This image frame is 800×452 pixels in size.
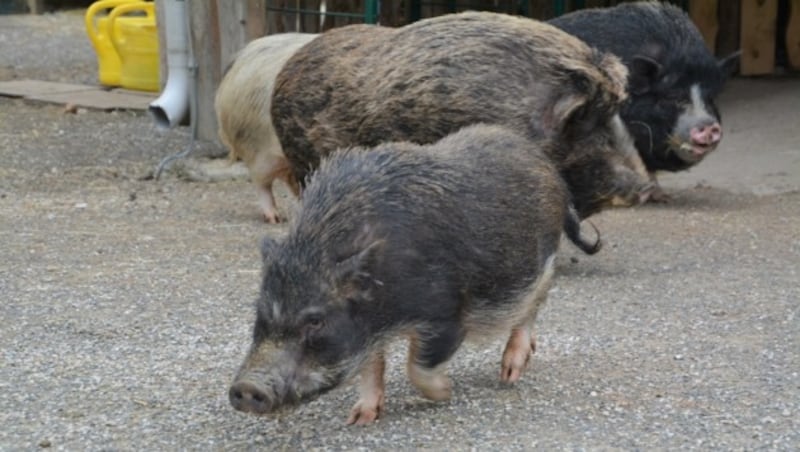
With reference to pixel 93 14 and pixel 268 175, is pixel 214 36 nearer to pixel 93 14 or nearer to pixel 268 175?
pixel 268 175

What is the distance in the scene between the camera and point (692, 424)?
4.45 m

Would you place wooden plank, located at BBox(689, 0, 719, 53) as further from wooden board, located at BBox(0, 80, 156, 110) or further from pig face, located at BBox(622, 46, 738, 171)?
wooden board, located at BBox(0, 80, 156, 110)

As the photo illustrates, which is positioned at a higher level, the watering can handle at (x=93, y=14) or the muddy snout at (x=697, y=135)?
the muddy snout at (x=697, y=135)

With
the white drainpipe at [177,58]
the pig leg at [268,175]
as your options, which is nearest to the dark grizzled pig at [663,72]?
the pig leg at [268,175]

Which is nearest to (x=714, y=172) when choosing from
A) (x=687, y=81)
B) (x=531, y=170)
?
(x=687, y=81)

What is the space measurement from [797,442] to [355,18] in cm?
663

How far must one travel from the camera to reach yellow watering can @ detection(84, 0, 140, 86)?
13270mm

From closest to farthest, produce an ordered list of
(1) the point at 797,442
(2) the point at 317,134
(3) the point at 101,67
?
(1) the point at 797,442 → (2) the point at 317,134 → (3) the point at 101,67

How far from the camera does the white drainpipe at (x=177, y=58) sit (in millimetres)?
9938

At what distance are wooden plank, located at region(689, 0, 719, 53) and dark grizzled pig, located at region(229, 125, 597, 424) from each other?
7.86 m

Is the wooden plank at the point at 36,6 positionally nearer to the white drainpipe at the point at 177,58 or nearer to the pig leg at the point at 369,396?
the white drainpipe at the point at 177,58

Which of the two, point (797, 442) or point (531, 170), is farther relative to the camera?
point (531, 170)

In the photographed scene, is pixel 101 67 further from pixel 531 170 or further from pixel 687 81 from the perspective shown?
pixel 531 170

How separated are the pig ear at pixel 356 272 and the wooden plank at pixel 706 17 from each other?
28.6 ft
